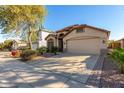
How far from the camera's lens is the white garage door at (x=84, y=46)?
1816 cm

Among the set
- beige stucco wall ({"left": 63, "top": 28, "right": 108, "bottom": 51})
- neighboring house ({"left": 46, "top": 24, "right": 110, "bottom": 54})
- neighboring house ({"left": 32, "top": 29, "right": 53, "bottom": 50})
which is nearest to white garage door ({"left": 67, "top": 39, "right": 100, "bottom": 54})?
neighboring house ({"left": 46, "top": 24, "right": 110, "bottom": 54})

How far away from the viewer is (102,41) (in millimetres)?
17938

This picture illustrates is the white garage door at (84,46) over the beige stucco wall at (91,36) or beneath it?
beneath

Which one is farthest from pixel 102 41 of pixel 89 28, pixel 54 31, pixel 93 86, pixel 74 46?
pixel 93 86

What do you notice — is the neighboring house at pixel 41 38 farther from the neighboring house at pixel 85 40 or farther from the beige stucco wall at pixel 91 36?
the beige stucco wall at pixel 91 36

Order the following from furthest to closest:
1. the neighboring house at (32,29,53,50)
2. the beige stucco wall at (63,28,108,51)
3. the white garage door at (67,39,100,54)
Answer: the neighboring house at (32,29,53,50) < the white garage door at (67,39,100,54) < the beige stucco wall at (63,28,108,51)

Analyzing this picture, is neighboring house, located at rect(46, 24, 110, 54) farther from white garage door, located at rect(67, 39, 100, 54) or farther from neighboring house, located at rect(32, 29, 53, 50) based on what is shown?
neighboring house, located at rect(32, 29, 53, 50)

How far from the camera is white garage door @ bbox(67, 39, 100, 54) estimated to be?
18156 millimetres

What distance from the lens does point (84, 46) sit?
19234 millimetres

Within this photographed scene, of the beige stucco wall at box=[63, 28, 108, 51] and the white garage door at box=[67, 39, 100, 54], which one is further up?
the beige stucco wall at box=[63, 28, 108, 51]

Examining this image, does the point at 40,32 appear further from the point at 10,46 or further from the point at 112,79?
A: the point at 112,79

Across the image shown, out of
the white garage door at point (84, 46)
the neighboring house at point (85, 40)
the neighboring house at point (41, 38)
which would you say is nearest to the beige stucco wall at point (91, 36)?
Result: the neighboring house at point (85, 40)

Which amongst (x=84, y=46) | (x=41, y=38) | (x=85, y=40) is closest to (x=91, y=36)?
(x=85, y=40)

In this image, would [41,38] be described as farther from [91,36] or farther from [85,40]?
[91,36]
